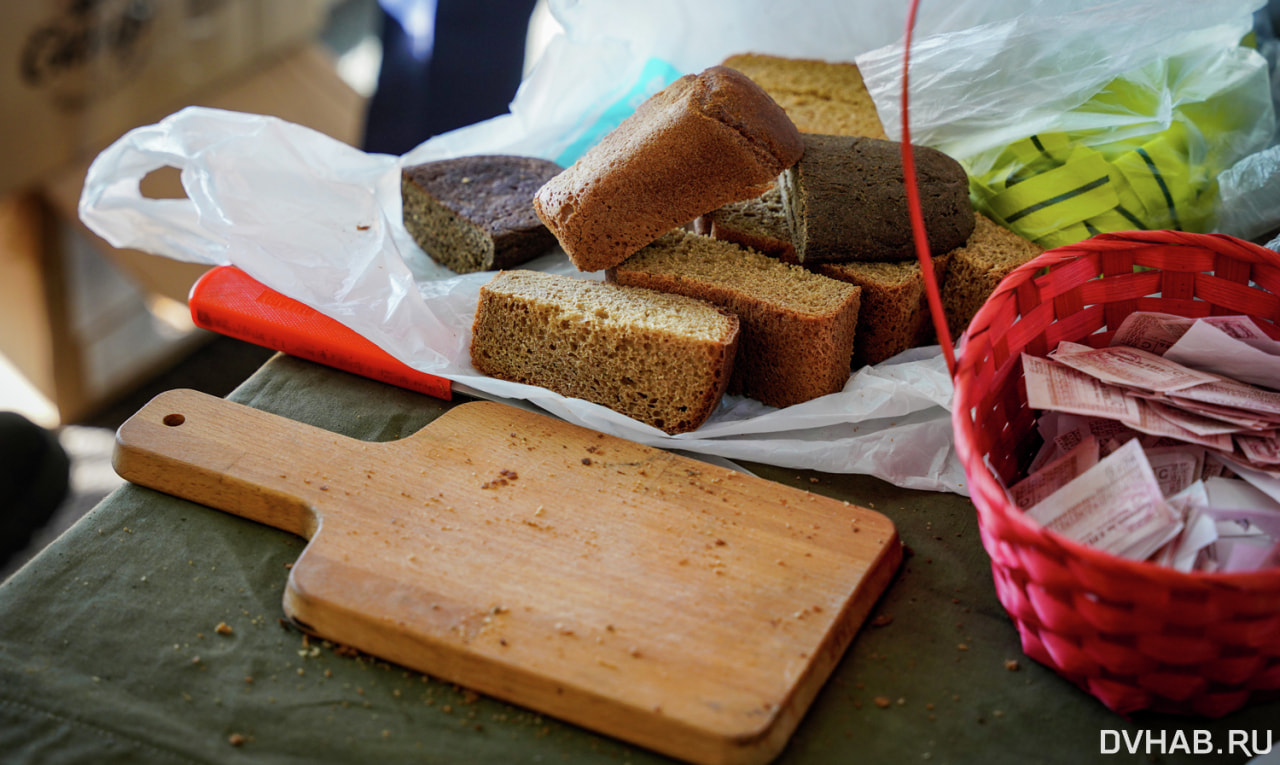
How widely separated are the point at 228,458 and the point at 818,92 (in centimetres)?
104

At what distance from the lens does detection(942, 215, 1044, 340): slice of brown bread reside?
45.3 inches

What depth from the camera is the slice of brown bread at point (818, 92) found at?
144cm

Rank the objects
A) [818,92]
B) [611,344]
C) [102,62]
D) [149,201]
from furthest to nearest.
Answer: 1. [102,62]
2. [818,92]
3. [149,201]
4. [611,344]

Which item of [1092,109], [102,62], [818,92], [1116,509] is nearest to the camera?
[1116,509]

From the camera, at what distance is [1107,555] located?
0.66m

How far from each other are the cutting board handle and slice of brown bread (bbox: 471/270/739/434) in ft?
0.76

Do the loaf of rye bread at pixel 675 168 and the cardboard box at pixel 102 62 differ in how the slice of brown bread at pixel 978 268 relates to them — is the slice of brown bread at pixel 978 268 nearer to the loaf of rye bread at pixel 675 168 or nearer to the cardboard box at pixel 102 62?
the loaf of rye bread at pixel 675 168

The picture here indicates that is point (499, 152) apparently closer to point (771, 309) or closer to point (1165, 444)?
point (771, 309)

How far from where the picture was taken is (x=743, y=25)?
158 centimetres

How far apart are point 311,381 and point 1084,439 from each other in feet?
2.83

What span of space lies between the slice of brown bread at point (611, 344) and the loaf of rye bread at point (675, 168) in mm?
73

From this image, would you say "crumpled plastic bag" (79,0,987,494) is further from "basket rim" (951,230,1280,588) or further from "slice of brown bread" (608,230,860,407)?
"basket rim" (951,230,1280,588)

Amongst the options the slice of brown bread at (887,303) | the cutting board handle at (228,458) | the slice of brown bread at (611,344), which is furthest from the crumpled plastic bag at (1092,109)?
the cutting board handle at (228,458)

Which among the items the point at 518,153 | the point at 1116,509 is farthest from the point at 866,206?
the point at 518,153
